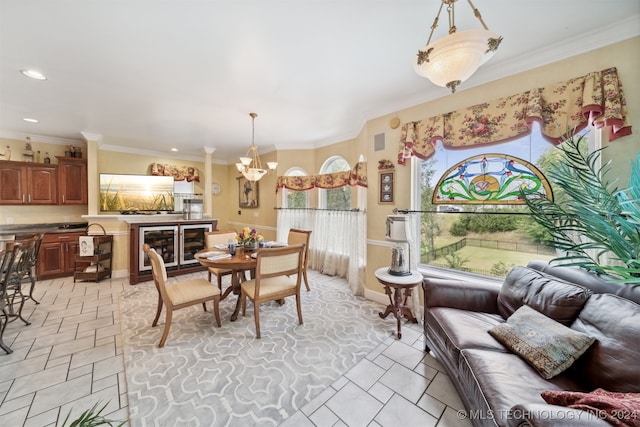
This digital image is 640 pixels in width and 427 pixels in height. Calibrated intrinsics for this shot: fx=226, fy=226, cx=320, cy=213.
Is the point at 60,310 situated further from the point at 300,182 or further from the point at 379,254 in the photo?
the point at 379,254

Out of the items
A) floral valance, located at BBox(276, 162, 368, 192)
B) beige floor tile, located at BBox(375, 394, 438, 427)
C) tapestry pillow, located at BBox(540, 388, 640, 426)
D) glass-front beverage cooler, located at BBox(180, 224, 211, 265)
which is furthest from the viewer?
glass-front beverage cooler, located at BBox(180, 224, 211, 265)

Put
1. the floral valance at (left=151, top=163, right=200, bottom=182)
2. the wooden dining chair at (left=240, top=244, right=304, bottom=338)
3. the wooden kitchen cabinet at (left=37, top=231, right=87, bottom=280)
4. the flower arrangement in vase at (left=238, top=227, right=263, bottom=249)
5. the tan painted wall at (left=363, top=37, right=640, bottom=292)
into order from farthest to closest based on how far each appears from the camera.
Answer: the floral valance at (left=151, top=163, right=200, bottom=182) → the wooden kitchen cabinet at (left=37, top=231, right=87, bottom=280) → the flower arrangement in vase at (left=238, top=227, right=263, bottom=249) → the wooden dining chair at (left=240, top=244, right=304, bottom=338) → the tan painted wall at (left=363, top=37, right=640, bottom=292)

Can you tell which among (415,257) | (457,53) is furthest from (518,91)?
(415,257)

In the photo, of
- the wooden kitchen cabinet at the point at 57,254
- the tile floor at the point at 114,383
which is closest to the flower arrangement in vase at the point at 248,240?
the tile floor at the point at 114,383

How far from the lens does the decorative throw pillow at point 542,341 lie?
1.23m

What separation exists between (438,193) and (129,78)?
11.7 feet

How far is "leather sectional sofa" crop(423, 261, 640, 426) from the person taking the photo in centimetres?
104

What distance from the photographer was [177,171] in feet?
17.7

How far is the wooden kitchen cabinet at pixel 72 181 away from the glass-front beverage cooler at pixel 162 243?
174 cm

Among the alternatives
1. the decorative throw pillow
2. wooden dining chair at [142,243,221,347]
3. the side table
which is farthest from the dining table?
the decorative throw pillow

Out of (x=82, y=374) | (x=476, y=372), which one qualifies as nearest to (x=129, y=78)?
(x=82, y=374)

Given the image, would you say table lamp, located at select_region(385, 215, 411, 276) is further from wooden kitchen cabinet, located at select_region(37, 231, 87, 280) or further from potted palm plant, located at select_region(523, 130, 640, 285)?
wooden kitchen cabinet, located at select_region(37, 231, 87, 280)

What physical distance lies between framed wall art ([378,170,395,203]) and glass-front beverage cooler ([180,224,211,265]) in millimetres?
3455

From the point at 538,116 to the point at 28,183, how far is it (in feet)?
23.9
